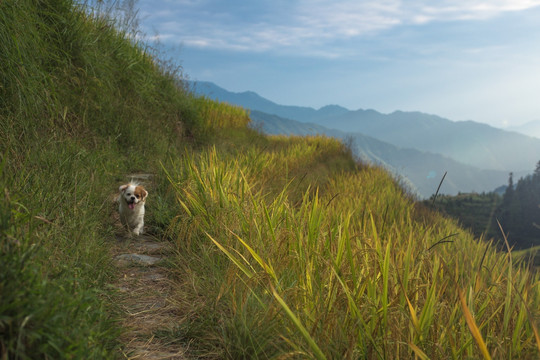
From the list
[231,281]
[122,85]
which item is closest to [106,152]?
[122,85]

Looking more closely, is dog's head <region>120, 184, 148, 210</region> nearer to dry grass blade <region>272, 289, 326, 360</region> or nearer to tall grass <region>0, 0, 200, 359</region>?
tall grass <region>0, 0, 200, 359</region>

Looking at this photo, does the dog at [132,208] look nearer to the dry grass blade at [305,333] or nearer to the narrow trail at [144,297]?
the narrow trail at [144,297]

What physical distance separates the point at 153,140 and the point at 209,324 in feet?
16.6

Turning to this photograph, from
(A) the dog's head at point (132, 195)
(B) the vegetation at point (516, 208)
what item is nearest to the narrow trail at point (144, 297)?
(A) the dog's head at point (132, 195)

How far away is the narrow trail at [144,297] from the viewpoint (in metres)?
1.90

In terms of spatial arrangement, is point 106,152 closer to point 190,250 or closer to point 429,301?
point 190,250

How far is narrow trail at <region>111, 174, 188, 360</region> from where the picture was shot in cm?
190

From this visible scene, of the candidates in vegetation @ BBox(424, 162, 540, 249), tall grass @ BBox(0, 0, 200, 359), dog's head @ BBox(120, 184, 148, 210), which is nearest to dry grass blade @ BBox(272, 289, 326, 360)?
tall grass @ BBox(0, 0, 200, 359)

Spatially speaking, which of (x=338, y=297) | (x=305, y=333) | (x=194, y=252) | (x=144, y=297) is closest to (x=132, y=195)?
(x=194, y=252)

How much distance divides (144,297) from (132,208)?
1350mm

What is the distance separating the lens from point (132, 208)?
361 cm

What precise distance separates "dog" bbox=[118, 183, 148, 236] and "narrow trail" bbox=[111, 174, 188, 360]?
0.09 meters

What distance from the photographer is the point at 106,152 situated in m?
5.25

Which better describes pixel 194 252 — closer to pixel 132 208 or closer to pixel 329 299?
pixel 132 208
